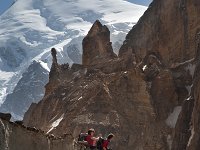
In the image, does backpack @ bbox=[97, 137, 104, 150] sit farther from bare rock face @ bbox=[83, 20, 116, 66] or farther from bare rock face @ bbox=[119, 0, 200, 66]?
bare rock face @ bbox=[83, 20, 116, 66]

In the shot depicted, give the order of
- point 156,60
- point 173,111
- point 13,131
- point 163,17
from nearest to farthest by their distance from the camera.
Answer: point 13,131, point 173,111, point 156,60, point 163,17

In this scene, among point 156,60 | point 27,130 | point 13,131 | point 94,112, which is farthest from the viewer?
point 156,60

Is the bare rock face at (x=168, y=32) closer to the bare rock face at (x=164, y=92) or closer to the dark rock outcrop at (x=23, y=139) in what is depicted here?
the bare rock face at (x=164, y=92)

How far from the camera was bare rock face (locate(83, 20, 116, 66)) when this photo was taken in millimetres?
83125

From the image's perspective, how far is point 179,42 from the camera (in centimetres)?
7744

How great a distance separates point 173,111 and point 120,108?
254 inches

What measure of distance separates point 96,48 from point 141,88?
63.9ft

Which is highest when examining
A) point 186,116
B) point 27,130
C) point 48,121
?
point 27,130

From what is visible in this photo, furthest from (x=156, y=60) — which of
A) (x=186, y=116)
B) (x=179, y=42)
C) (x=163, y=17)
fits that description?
(x=186, y=116)

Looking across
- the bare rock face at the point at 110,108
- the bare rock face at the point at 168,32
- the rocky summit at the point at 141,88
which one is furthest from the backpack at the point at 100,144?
the bare rock face at the point at 168,32

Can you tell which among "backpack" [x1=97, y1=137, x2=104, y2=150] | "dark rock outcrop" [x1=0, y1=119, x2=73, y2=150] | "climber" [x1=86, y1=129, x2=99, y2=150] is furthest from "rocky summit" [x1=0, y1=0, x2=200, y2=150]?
"dark rock outcrop" [x1=0, y1=119, x2=73, y2=150]

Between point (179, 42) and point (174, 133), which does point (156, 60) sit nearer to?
point (179, 42)

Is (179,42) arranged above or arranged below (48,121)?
above

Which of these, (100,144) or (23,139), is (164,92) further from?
(23,139)
